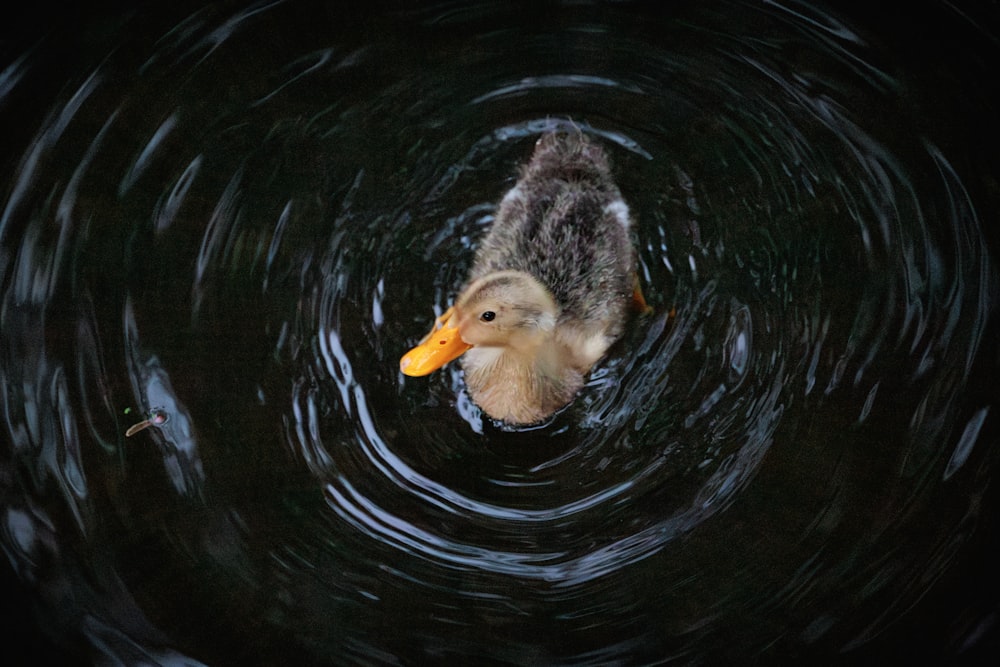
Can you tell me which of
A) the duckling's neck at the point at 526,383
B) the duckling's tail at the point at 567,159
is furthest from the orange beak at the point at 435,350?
the duckling's tail at the point at 567,159

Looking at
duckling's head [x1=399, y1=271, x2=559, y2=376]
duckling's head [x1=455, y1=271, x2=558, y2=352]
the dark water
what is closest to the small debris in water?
the dark water

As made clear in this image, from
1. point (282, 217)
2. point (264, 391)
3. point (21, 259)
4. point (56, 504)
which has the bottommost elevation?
point (56, 504)

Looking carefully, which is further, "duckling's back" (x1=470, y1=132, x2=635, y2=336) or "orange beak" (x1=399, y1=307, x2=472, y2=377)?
"duckling's back" (x1=470, y1=132, x2=635, y2=336)

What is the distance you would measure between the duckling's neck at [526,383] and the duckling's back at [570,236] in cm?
18

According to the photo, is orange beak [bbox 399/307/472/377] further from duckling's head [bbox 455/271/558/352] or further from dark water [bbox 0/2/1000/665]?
dark water [bbox 0/2/1000/665]

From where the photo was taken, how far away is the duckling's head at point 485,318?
262cm

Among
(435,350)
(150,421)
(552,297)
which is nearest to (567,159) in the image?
(552,297)

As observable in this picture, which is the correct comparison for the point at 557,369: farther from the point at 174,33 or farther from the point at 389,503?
the point at 174,33

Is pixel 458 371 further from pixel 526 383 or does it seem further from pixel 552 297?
pixel 552 297

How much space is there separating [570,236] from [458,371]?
67 centimetres

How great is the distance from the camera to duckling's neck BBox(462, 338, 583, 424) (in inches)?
115

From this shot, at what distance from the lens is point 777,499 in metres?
2.64

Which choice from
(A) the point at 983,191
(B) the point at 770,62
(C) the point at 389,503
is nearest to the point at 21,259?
(C) the point at 389,503

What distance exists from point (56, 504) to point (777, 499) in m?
2.38
